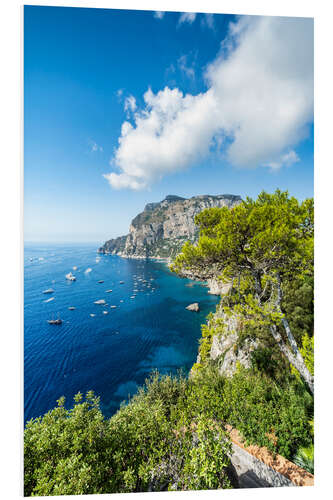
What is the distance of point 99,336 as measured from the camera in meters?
16.2

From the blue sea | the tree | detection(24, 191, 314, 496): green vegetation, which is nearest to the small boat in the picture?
the blue sea

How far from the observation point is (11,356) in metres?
2.08

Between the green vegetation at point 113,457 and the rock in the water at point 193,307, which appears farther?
the rock in the water at point 193,307

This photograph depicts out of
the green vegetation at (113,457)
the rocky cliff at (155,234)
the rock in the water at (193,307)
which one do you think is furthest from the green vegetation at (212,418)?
the rocky cliff at (155,234)

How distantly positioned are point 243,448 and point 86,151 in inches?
217

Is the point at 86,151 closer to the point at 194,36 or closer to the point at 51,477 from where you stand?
the point at 194,36

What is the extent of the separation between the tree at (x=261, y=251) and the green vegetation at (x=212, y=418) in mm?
16

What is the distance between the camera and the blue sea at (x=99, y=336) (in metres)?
10.9

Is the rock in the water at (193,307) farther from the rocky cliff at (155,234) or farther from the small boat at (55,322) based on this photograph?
the rocky cliff at (155,234)

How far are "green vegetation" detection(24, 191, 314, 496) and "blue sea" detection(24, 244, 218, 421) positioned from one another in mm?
3632

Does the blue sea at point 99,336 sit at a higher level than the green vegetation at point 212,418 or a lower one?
lower

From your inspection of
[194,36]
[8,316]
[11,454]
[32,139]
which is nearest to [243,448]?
[11,454]

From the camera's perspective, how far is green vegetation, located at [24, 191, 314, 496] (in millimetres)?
1871

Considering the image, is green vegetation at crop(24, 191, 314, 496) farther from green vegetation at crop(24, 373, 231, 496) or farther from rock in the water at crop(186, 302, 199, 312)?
rock in the water at crop(186, 302, 199, 312)
